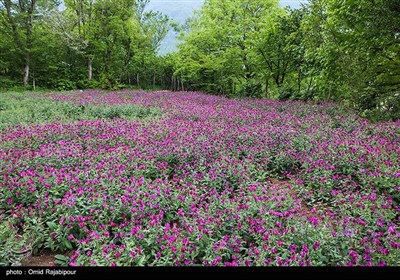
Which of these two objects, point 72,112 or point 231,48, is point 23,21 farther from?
point 72,112

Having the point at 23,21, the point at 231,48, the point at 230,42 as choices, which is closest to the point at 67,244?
the point at 231,48

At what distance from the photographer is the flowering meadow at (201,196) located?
3.09 metres

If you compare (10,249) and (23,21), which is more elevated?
(23,21)

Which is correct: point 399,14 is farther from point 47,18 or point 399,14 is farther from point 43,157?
point 47,18

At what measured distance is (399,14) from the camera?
27.6 ft

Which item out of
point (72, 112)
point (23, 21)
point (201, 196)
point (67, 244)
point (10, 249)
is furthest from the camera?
point (23, 21)

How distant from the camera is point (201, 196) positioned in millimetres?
4387

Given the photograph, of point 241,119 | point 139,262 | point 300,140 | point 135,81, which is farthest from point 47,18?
point 139,262

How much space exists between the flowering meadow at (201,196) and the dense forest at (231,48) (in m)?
3.62

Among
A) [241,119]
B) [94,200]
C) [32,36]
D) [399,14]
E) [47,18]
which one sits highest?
[47,18]

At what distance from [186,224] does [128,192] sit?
1209mm

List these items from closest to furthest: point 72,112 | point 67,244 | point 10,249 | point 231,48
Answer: point 10,249
point 67,244
point 72,112
point 231,48

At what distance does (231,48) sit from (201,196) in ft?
64.7

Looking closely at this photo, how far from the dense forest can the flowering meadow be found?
11.9ft
